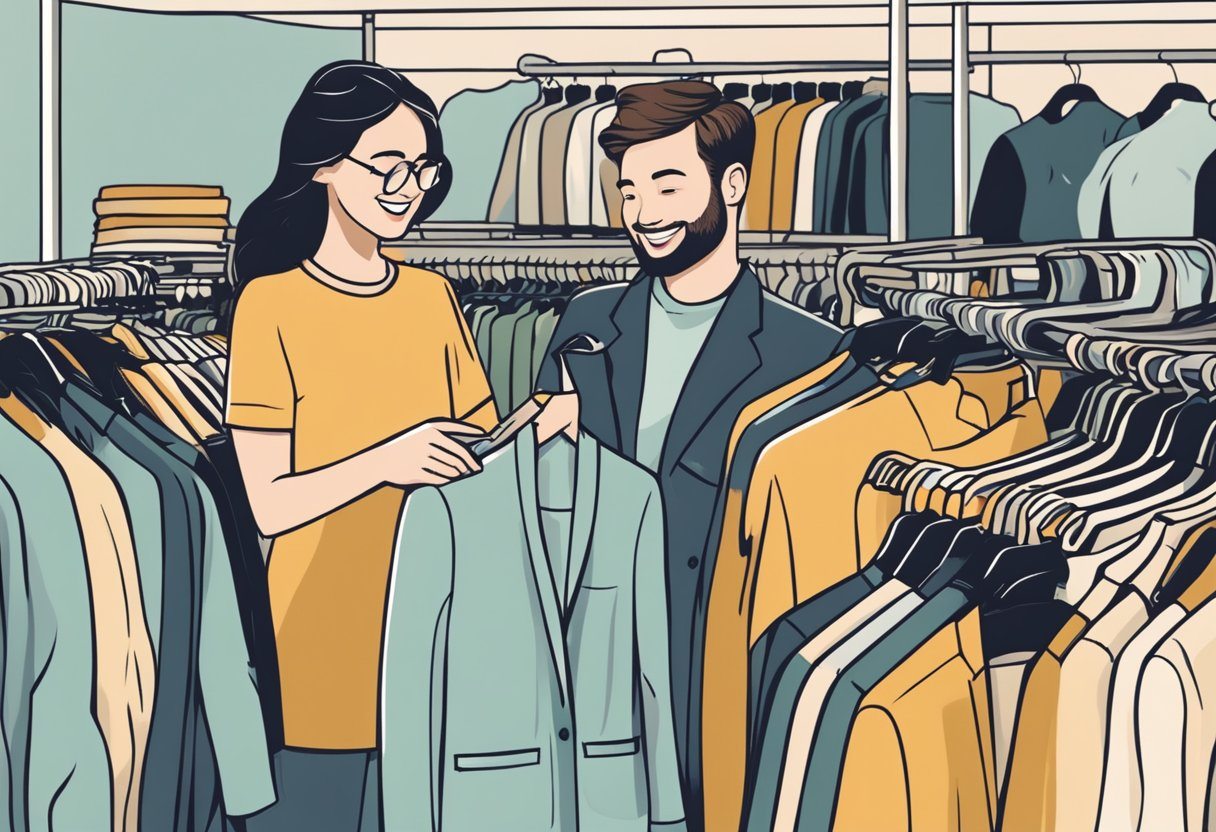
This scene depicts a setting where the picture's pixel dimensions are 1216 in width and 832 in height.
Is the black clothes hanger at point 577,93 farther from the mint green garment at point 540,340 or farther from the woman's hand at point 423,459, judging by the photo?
the woman's hand at point 423,459

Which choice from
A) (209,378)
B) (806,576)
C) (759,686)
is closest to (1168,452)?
(806,576)

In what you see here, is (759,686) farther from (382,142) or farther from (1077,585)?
(382,142)

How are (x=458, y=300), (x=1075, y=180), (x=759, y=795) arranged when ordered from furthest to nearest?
(x=1075, y=180) → (x=458, y=300) → (x=759, y=795)

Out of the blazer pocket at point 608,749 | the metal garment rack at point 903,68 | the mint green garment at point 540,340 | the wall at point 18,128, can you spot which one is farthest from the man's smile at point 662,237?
the wall at point 18,128

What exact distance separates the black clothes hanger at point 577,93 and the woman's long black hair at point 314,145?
50 centimetres

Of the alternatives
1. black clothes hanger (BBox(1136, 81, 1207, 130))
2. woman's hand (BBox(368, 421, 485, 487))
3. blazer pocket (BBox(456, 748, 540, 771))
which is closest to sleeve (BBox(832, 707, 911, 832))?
blazer pocket (BBox(456, 748, 540, 771))

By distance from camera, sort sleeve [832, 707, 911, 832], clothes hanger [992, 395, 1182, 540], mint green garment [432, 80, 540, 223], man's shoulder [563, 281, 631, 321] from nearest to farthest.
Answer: clothes hanger [992, 395, 1182, 540], sleeve [832, 707, 911, 832], man's shoulder [563, 281, 631, 321], mint green garment [432, 80, 540, 223]

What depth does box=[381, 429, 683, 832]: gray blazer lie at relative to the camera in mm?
1848

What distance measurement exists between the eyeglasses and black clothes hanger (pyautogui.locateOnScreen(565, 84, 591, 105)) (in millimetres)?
531

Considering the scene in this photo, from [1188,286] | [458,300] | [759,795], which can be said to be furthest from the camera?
[458,300]

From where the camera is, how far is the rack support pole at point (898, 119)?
1.89 m

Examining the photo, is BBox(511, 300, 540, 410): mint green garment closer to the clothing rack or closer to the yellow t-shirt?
the yellow t-shirt

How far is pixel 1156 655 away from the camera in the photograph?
1.43 meters

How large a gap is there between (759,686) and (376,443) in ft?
2.66
